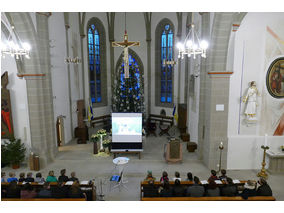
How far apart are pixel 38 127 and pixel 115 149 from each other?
3229mm

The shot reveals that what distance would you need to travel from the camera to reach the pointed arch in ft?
48.3

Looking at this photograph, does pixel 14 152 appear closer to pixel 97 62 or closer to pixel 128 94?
pixel 128 94

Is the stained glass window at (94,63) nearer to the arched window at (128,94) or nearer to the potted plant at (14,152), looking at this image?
the arched window at (128,94)

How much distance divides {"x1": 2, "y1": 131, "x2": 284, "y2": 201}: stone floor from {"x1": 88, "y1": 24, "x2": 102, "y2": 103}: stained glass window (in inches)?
200

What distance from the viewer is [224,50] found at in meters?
7.99

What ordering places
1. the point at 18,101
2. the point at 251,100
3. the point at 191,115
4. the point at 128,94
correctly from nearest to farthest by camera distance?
1. the point at 251,100
2. the point at 18,101
3. the point at 191,115
4. the point at 128,94

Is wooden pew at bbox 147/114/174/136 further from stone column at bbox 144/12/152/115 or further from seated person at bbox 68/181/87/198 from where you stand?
seated person at bbox 68/181/87/198

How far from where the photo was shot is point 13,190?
5422 millimetres

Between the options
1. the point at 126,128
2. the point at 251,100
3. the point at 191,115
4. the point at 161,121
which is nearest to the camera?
the point at 251,100

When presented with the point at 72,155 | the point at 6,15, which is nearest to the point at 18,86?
the point at 6,15

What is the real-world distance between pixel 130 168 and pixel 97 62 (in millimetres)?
8559

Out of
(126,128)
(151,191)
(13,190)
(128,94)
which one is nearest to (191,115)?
(126,128)

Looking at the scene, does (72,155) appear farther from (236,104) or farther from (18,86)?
(236,104)

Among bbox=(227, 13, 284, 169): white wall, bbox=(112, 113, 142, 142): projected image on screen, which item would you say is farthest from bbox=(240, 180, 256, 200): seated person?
bbox=(112, 113, 142, 142): projected image on screen
